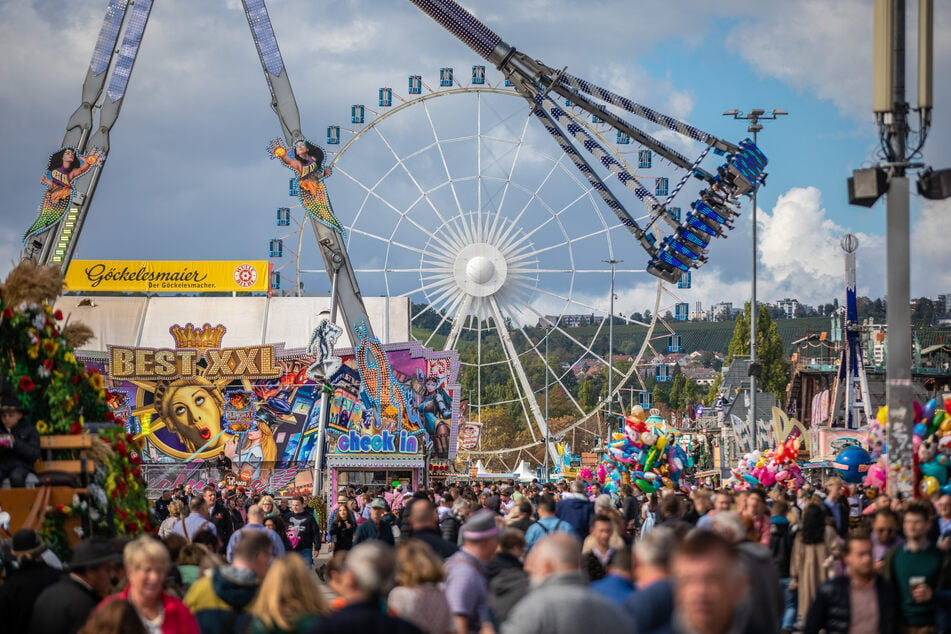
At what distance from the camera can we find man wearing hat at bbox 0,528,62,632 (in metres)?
8.81

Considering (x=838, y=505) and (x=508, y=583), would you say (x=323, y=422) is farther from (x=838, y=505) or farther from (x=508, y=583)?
(x=508, y=583)

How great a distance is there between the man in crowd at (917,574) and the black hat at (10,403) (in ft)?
23.0

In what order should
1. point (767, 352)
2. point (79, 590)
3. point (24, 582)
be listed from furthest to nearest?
1. point (767, 352)
2. point (24, 582)
3. point (79, 590)

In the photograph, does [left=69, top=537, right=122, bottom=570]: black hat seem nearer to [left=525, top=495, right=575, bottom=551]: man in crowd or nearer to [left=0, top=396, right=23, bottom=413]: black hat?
[left=0, top=396, right=23, bottom=413]: black hat

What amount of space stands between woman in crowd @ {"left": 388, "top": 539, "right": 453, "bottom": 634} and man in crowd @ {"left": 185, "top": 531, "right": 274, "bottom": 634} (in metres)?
0.91

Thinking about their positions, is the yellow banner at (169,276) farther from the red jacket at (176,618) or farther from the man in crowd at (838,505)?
the red jacket at (176,618)

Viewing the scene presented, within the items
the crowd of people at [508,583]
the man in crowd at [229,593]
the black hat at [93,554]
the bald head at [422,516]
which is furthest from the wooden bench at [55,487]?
the man in crowd at [229,593]

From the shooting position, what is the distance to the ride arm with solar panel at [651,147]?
95.5ft

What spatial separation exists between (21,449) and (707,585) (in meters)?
7.97

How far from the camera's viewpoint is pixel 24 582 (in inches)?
352

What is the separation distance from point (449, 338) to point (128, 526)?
175 feet

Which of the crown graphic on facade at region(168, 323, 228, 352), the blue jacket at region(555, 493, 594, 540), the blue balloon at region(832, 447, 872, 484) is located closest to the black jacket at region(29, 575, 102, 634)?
the blue jacket at region(555, 493, 594, 540)

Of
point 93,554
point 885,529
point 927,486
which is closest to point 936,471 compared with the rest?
point 927,486

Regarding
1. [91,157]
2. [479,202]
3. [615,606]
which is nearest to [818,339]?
[479,202]
